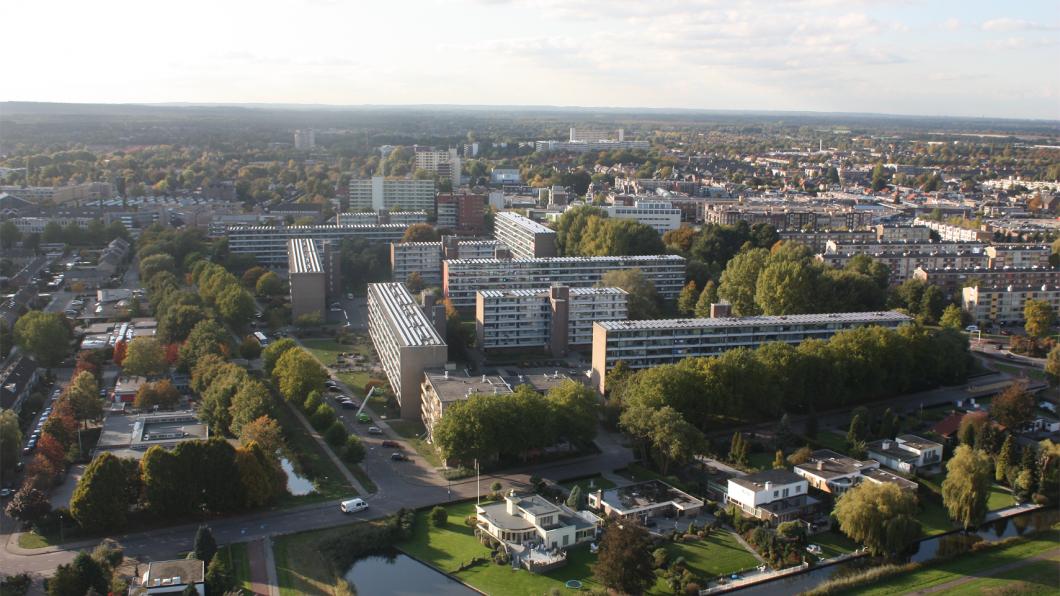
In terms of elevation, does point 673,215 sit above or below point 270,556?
above

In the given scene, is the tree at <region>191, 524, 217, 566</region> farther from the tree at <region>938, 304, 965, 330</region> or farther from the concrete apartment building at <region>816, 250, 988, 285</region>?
the concrete apartment building at <region>816, 250, 988, 285</region>

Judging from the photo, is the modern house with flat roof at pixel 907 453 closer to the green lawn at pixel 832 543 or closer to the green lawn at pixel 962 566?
the green lawn at pixel 962 566

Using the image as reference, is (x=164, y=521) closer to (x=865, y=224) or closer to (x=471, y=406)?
(x=471, y=406)

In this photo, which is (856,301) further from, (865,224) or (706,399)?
(865,224)

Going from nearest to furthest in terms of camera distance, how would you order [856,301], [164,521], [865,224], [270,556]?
[270,556] < [164,521] < [856,301] < [865,224]

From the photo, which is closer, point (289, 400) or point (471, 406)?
point (471, 406)

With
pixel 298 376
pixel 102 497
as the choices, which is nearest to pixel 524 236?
pixel 298 376

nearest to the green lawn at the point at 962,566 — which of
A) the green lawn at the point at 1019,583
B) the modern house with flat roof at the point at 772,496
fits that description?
the green lawn at the point at 1019,583

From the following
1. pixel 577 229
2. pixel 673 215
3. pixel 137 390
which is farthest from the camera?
pixel 673 215

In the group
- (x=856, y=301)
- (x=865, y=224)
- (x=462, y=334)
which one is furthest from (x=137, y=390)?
(x=865, y=224)
